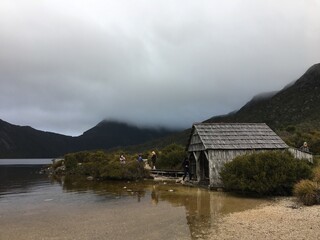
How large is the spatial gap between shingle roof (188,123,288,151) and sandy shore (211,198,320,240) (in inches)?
375

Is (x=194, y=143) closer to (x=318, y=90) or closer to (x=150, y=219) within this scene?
(x=150, y=219)

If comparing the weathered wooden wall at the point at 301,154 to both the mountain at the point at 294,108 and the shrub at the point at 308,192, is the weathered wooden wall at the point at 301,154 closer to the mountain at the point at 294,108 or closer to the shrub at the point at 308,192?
the shrub at the point at 308,192

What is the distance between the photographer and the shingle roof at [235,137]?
1060 inches

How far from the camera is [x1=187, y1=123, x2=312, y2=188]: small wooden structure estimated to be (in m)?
26.2

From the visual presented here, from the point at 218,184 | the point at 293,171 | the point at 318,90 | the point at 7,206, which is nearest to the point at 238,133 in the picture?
the point at 218,184

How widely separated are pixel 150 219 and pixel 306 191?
751 cm

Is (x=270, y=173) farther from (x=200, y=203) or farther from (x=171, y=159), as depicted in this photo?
(x=171, y=159)

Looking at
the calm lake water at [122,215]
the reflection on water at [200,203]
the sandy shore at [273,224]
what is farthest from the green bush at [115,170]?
the sandy shore at [273,224]

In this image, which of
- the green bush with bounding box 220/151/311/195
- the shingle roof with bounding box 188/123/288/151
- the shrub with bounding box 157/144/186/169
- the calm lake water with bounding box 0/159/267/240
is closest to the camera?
the calm lake water with bounding box 0/159/267/240

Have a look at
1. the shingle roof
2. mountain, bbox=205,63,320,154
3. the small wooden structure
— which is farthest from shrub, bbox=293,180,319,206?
mountain, bbox=205,63,320,154

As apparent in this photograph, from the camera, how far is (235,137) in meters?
27.8

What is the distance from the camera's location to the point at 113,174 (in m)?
38.6

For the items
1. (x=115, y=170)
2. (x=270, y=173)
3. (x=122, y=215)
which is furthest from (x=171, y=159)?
(x=122, y=215)

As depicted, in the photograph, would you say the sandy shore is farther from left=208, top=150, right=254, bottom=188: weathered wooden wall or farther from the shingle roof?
the shingle roof
